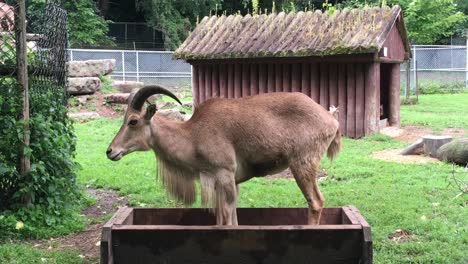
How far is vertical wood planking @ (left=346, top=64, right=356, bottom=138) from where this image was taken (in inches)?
551

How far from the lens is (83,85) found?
1856cm

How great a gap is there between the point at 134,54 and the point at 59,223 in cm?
2286

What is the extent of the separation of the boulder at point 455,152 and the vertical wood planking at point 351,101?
3.42 metres

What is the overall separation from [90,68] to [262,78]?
7.65 metres

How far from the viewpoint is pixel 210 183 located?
485 cm

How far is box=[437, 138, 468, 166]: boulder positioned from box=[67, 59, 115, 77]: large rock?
1257 cm

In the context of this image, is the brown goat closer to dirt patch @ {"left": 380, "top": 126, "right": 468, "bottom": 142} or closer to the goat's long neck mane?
the goat's long neck mane

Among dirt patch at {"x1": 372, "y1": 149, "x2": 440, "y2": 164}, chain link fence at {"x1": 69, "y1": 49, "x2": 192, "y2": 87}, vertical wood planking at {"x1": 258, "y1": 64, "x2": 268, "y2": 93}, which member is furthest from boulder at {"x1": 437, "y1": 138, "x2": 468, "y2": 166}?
chain link fence at {"x1": 69, "y1": 49, "x2": 192, "y2": 87}

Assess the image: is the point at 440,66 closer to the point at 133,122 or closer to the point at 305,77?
the point at 305,77

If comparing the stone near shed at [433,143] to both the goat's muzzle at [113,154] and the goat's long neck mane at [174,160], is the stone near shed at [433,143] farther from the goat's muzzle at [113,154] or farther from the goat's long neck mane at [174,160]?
the goat's muzzle at [113,154]

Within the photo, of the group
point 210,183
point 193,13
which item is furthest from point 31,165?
point 193,13

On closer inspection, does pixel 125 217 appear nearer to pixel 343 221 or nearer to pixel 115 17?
pixel 343 221

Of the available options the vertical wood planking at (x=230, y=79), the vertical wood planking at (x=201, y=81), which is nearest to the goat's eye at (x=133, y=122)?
the vertical wood planking at (x=230, y=79)

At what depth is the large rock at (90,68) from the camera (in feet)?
62.9
